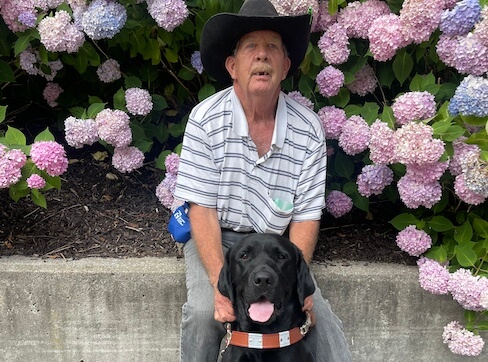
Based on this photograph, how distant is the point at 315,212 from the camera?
2750mm

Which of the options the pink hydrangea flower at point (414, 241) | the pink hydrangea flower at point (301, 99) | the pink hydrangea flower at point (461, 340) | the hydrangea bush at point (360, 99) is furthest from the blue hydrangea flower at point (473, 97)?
the pink hydrangea flower at point (461, 340)

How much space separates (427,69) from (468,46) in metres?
0.58

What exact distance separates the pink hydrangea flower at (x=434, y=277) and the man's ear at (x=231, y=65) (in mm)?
1249

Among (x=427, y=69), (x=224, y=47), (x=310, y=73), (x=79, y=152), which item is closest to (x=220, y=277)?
(x=224, y=47)

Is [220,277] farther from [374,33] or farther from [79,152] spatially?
[79,152]

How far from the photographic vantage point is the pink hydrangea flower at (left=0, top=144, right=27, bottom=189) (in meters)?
2.71

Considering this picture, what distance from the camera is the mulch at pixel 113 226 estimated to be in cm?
318

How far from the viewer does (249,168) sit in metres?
2.74

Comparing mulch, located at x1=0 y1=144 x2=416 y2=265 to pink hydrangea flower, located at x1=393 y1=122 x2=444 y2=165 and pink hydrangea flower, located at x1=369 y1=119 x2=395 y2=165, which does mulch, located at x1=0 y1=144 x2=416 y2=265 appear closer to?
pink hydrangea flower, located at x1=369 y1=119 x2=395 y2=165

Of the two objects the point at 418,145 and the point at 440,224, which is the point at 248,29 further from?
the point at 440,224

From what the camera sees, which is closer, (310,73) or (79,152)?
(310,73)

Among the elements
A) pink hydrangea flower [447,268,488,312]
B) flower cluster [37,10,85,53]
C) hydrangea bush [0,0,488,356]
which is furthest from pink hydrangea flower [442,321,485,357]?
flower cluster [37,10,85,53]

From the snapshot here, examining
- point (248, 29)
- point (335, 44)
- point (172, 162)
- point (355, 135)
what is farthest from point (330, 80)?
point (172, 162)

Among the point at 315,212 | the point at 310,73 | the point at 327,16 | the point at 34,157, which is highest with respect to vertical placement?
the point at 327,16
